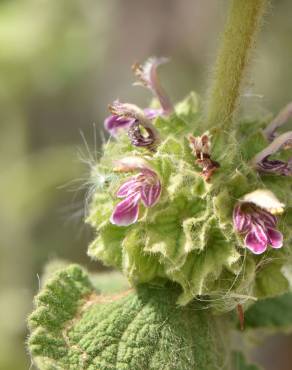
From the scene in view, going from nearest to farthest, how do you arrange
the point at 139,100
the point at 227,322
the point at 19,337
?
the point at 227,322 → the point at 19,337 → the point at 139,100

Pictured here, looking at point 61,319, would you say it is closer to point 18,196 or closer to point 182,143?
point 182,143

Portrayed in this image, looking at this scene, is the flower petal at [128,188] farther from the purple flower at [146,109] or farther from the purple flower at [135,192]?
the purple flower at [146,109]

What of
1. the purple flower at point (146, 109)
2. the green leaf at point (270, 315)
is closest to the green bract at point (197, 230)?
the purple flower at point (146, 109)

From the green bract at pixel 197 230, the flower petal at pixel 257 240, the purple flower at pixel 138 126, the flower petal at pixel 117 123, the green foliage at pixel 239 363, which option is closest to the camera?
the flower petal at pixel 257 240

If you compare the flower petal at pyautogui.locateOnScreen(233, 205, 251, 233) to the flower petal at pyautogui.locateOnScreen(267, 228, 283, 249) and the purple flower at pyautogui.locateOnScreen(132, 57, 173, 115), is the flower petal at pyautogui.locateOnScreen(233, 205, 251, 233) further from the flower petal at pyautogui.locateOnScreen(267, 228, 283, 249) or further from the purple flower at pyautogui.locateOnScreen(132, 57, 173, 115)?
the purple flower at pyautogui.locateOnScreen(132, 57, 173, 115)

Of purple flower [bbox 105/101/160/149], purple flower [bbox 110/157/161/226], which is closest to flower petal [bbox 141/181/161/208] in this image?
purple flower [bbox 110/157/161/226]

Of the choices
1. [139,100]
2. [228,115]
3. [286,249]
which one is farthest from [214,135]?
[139,100]
